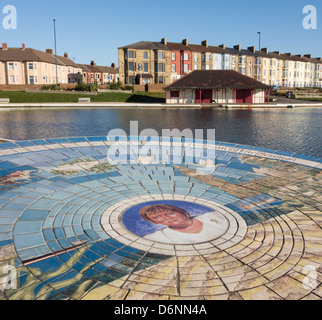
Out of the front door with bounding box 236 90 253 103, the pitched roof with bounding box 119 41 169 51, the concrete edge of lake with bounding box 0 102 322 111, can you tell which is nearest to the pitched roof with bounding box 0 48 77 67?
the pitched roof with bounding box 119 41 169 51

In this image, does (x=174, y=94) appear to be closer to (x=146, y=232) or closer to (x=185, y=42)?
(x=185, y=42)

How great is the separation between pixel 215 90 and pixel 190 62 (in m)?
26.0

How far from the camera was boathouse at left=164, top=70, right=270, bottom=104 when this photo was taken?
51750mm

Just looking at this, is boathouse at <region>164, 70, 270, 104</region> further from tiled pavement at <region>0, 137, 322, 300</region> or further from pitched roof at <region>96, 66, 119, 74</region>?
pitched roof at <region>96, 66, 119, 74</region>

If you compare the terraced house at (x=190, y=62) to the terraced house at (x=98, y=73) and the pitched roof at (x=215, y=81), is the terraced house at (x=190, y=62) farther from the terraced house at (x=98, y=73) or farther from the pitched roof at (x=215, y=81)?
the terraced house at (x=98, y=73)

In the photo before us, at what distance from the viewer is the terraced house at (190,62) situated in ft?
235

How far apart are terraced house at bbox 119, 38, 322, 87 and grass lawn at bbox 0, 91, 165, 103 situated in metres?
11.8

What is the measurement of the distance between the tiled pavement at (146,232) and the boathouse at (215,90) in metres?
41.8

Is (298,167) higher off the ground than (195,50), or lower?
lower
